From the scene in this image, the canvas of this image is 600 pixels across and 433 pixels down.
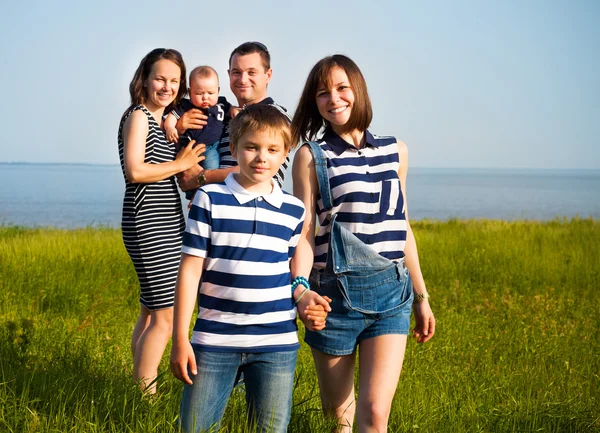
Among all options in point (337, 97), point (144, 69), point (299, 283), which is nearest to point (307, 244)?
point (299, 283)

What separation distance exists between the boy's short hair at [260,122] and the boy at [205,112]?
1.08 m

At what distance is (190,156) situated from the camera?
359 cm

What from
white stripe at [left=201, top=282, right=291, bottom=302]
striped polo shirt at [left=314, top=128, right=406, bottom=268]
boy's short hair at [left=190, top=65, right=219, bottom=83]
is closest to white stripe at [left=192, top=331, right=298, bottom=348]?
white stripe at [left=201, top=282, right=291, bottom=302]

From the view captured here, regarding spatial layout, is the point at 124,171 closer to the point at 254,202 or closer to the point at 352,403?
the point at 254,202

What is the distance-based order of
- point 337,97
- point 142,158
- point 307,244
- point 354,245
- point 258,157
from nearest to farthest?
point 258,157 → point 307,244 → point 354,245 → point 337,97 → point 142,158

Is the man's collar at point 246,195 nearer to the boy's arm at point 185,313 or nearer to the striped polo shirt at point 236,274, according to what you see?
the striped polo shirt at point 236,274

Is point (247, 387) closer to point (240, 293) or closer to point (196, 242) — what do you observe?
point (240, 293)

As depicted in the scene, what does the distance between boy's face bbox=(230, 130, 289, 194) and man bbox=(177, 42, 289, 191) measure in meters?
0.90

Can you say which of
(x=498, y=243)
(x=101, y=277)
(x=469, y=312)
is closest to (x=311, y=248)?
(x=469, y=312)

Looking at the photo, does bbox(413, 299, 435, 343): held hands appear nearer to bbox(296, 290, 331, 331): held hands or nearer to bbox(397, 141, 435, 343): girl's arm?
bbox(397, 141, 435, 343): girl's arm

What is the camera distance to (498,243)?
991cm

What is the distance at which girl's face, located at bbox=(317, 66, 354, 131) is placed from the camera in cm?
299

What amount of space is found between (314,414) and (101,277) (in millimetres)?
4315

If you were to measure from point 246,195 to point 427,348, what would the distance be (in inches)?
124
